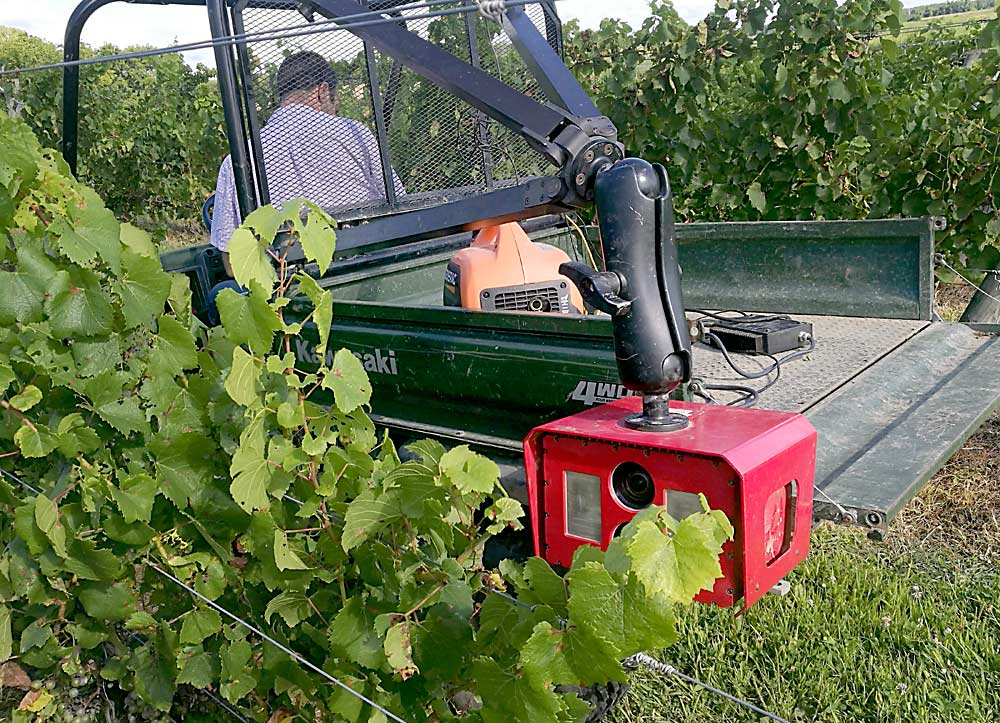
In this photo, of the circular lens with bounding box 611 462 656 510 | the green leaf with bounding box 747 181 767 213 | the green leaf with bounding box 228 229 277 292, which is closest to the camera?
the green leaf with bounding box 228 229 277 292

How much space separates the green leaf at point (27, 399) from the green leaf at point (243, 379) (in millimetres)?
540

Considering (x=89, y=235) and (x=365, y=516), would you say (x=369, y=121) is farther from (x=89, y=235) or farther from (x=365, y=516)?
(x=365, y=516)

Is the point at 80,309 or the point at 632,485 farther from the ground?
the point at 80,309

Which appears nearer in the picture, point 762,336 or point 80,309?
point 80,309

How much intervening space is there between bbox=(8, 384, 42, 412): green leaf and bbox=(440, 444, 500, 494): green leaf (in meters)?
0.89

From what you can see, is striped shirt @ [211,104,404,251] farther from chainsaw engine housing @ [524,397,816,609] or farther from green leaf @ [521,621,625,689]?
green leaf @ [521,621,625,689]

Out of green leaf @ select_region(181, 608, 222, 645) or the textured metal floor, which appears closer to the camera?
green leaf @ select_region(181, 608, 222, 645)

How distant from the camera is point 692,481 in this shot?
1.92m

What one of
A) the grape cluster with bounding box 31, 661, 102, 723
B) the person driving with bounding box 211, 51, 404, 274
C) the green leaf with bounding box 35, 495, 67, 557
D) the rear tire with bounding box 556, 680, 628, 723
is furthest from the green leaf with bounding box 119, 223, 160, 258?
the person driving with bounding box 211, 51, 404, 274

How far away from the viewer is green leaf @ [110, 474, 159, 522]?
1.76 meters

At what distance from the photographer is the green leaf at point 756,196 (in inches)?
232

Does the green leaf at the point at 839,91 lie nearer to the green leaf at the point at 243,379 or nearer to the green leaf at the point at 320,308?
the green leaf at the point at 320,308

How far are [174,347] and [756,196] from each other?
4.71m

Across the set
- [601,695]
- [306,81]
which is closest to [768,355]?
[601,695]
